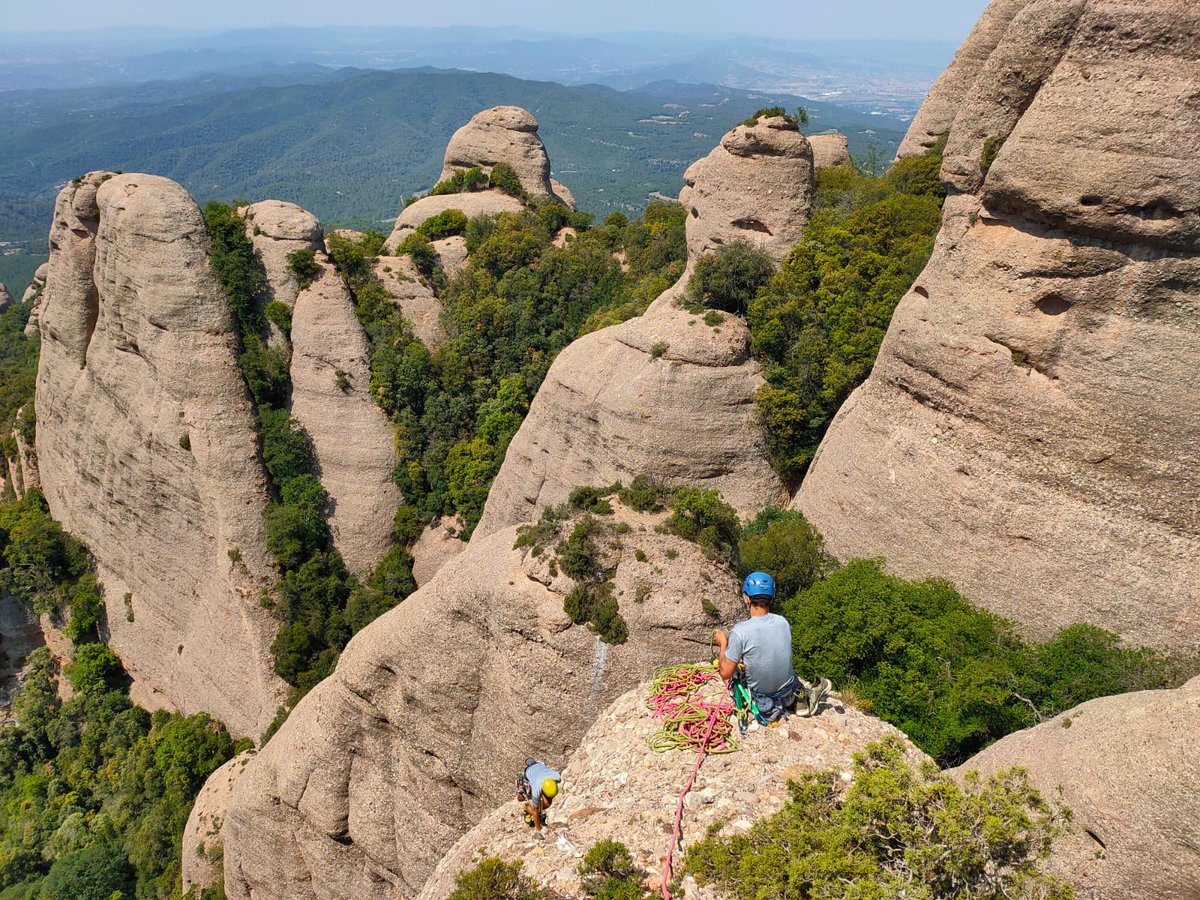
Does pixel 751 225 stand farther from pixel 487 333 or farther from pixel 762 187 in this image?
pixel 487 333

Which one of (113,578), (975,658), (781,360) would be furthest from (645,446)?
(113,578)

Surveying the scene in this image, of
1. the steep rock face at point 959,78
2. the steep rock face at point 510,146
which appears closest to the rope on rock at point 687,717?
the steep rock face at point 959,78

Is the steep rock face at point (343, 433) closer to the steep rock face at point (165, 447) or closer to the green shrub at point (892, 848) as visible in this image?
the steep rock face at point (165, 447)

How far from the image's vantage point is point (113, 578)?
40.1m

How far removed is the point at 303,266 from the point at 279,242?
1989 mm

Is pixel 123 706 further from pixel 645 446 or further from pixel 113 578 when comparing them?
pixel 645 446

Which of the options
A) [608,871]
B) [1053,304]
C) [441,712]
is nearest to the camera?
[608,871]

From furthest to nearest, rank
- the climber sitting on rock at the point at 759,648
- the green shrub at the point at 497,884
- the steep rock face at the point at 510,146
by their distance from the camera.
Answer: the steep rock face at the point at 510,146 < the climber sitting on rock at the point at 759,648 < the green shrub at the point at 497,884

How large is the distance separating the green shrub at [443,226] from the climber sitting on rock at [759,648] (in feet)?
132

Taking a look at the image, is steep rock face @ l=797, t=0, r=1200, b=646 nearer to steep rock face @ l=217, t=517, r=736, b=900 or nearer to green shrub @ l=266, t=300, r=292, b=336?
steep rock face @ l=217, t=517, r=736, b=900

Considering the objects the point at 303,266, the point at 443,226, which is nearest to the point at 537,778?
the point at 303,266

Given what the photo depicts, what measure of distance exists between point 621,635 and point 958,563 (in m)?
8.96

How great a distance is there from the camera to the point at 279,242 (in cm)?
3697

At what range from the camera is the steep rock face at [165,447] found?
34031mm
